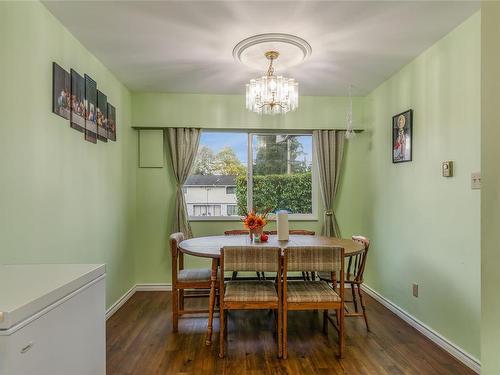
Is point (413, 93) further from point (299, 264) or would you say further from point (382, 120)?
point (299, 264)

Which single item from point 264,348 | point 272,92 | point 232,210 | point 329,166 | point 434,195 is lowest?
point 264,348

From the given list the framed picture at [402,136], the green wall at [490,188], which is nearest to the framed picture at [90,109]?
the green wall at [490,188]

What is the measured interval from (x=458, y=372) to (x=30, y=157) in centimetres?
319

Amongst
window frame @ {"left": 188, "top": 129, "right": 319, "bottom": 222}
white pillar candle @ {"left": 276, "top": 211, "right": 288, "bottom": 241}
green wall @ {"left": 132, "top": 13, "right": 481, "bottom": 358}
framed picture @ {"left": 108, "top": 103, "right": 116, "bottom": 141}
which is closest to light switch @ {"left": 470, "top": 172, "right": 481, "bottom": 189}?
green wall @ {"left": 132, "top": 13, "right": 481, "bottom": 358}

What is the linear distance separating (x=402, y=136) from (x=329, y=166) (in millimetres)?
1088

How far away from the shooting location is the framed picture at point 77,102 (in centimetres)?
250

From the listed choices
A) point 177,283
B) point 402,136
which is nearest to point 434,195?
point 402,136

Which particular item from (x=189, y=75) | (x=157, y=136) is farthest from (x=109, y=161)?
(x=189, y=75)

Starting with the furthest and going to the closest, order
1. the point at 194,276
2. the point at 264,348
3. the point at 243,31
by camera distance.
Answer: the point at 194,276, the point at 264,348, the point at 243,31

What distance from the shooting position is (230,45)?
2.66 metres

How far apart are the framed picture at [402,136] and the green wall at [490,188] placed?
6.62 feet

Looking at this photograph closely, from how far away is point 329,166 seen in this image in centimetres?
414

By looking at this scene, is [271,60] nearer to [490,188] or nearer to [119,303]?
[490,188]

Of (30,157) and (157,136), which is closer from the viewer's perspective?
(30,157)
